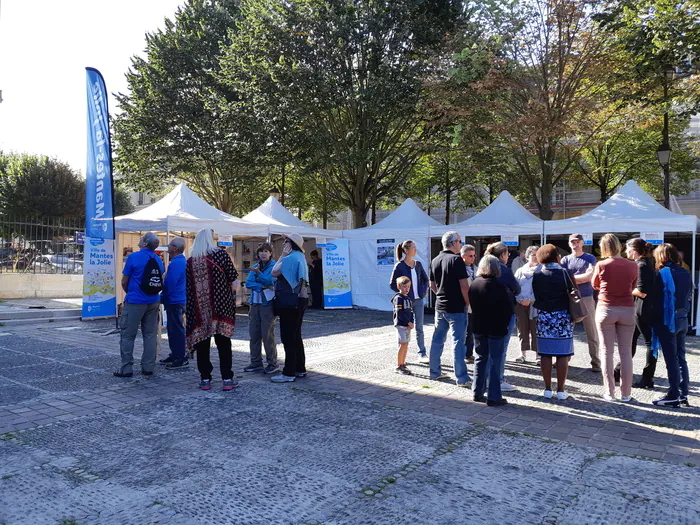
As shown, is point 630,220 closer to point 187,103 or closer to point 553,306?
point 553,306

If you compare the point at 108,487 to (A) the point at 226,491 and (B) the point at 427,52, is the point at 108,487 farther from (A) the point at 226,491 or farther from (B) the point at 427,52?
(B) the point at 427,52

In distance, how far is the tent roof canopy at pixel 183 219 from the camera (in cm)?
1249

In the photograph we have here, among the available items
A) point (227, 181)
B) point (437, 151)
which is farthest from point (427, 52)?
point (227, 181)

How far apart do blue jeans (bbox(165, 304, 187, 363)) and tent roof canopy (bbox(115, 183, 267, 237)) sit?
494 cm

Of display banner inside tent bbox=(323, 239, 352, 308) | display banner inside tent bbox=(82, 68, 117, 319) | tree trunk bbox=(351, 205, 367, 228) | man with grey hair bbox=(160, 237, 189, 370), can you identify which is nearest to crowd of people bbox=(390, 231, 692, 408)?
man with grey hair bbox=(160, 237, 189, 370)

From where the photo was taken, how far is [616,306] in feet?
18.6

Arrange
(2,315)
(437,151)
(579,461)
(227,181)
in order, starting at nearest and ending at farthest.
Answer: (579,461), (2,315), (437,151), (227,181)

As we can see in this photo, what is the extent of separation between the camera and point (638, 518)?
3.15 metres

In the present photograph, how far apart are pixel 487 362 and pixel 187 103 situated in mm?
19642

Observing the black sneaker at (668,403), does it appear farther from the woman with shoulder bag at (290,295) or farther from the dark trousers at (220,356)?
the dark trousers at (220,356)

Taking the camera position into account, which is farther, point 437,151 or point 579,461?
point 437,151

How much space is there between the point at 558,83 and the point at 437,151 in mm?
5264

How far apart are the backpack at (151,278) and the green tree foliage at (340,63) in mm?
12392

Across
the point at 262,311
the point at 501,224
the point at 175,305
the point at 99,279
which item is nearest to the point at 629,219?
the point at 501,224
